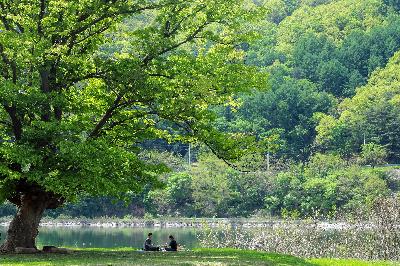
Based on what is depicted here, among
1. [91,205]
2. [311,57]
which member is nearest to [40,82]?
[91,205]

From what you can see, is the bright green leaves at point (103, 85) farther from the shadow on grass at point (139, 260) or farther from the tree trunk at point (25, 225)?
the shadow on grass at point (139, 260)

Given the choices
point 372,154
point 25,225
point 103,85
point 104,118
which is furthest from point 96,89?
point 372,154

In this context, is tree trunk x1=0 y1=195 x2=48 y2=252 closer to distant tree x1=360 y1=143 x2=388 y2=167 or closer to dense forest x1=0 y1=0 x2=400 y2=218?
dense forest x1=0 y1=0 x2=400 y2=218

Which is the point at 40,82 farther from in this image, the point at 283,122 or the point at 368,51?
the point at 368,51

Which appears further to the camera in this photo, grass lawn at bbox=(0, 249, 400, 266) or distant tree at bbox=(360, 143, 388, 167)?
distant tree at bbox=(360, 143, 388, 167)

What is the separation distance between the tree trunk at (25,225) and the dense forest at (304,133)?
10.8 ft

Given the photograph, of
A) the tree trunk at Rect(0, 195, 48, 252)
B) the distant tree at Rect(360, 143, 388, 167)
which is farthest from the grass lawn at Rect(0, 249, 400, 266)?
the distant tree at Rect(360, 143, 388, 167)

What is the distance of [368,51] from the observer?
12938 cm

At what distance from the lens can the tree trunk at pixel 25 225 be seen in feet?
66.3

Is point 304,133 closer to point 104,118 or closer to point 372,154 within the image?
point 372,154

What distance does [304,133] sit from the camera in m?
102

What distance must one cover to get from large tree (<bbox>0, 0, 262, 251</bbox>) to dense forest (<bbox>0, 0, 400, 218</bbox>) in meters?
1.80

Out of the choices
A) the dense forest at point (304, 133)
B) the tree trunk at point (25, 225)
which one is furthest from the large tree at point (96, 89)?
the dense forest at point (304, 133)

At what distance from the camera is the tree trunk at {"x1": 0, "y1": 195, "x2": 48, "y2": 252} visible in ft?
66.3
